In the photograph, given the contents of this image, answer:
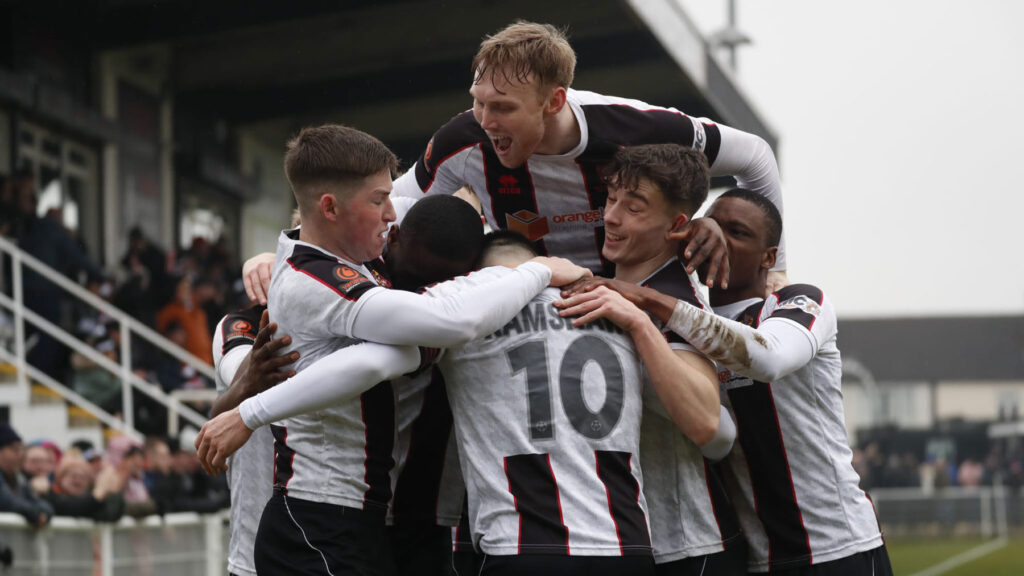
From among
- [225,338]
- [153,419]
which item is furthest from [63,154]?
[225,338]

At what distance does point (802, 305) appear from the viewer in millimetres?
3924

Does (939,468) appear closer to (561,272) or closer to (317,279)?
(561,272)

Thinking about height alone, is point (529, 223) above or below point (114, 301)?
above

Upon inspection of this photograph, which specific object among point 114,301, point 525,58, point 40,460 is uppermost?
point 525,58

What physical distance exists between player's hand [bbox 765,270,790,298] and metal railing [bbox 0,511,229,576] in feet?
19.9

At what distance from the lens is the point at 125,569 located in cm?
916

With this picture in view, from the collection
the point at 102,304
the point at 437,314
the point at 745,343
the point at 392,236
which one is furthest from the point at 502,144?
the point at 102,304

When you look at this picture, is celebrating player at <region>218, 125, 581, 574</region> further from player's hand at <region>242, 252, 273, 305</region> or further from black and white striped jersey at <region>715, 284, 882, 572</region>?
black and white striped jersey at <region>715, 284, 882, 572</region>

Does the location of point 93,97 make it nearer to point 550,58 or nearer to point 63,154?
point 63,154

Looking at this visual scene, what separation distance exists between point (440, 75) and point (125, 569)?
9.67m

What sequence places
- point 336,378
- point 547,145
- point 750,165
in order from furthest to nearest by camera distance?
point 750,165 < point 547,145 < point 336,378

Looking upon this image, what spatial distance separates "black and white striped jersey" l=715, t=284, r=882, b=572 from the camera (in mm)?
3924

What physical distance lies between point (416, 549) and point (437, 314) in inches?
43.0

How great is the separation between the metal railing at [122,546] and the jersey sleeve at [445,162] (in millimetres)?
5042
